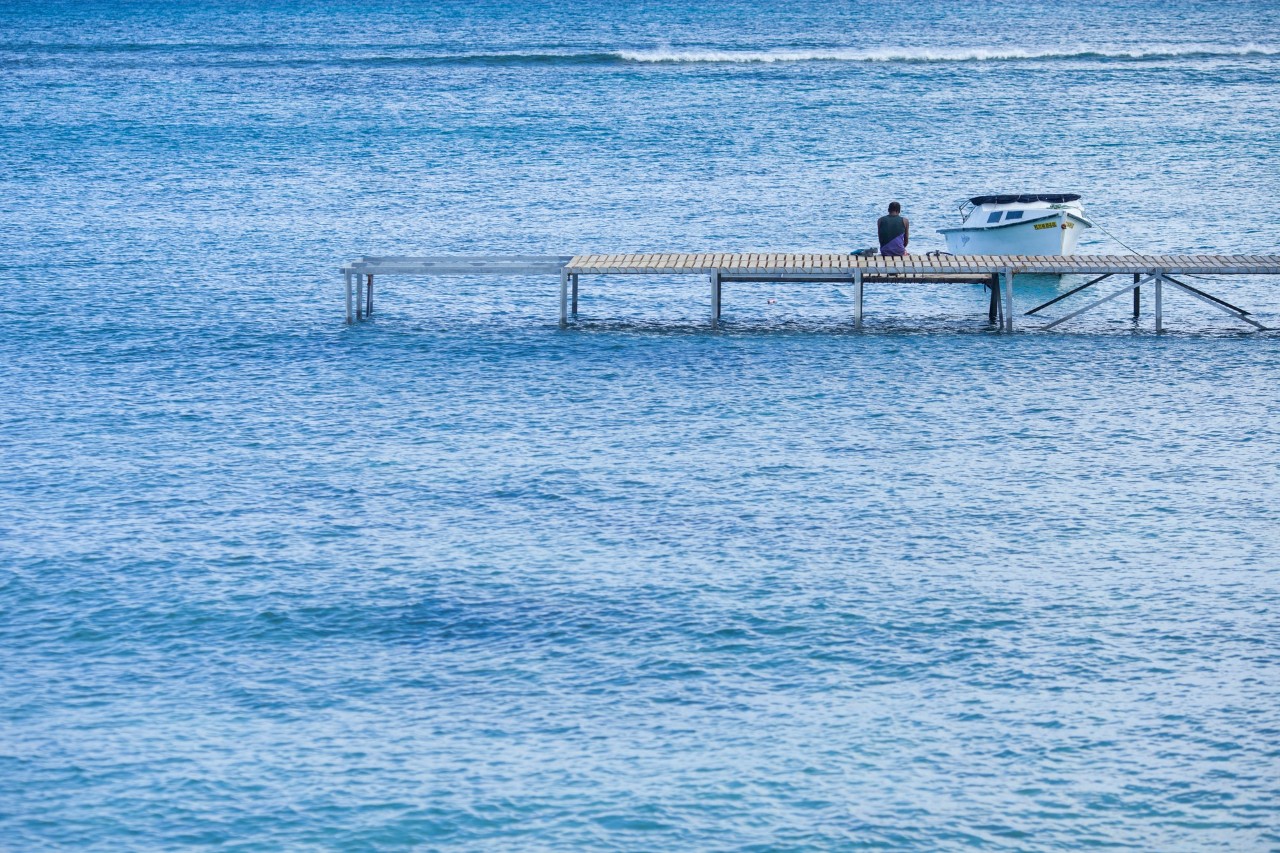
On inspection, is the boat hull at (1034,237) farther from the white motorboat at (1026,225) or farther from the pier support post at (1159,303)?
the pier support post at (1159,303)

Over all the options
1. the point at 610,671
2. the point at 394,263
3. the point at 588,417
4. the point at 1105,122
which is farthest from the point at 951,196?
the point at 610,671

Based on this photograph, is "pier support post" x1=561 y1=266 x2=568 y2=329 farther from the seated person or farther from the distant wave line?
the distant wave line

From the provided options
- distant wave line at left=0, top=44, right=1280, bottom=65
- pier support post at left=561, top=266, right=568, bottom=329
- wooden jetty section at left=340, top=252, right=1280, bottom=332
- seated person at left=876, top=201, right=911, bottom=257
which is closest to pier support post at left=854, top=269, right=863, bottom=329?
wooden jetty section at left=340, top=252, right=1280, bottom=332

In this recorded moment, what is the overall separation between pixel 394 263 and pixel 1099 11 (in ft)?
449

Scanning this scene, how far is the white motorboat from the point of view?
42.9 metres

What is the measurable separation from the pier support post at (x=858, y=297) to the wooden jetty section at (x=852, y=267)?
22mm

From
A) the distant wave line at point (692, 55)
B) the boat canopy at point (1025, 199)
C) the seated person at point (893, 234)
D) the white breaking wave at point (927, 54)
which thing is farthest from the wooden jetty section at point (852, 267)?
the white breaking wave at point (927, 54)

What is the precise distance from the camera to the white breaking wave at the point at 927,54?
108 m

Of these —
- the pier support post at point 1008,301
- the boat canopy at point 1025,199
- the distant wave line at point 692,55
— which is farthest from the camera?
the distant wave line at point 692,55

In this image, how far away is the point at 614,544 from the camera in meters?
24.1

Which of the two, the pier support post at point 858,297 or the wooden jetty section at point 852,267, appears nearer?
the wooden jetty section at point 852,267

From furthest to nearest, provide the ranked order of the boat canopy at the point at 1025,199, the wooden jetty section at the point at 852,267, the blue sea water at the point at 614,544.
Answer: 1. the boat canopy at the point at 1025,199
2. the wooden jetty section at the point at 852,267
3. the blue sea water at the point at 614,544

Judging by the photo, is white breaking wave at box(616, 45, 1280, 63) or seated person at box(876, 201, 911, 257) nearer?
seated person at box(876, 201, 911, 257)

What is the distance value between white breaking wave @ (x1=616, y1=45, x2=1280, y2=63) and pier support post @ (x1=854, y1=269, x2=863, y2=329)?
72953 millimetres
